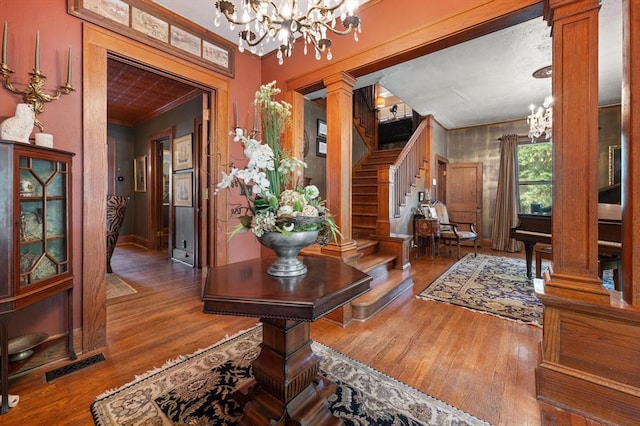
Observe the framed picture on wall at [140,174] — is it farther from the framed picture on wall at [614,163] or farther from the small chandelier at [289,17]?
the framed picture on wall at [614,163]

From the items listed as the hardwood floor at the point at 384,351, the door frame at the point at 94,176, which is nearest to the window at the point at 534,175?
the hardwood floor at the point at 384,351

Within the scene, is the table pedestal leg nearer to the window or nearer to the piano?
the piano

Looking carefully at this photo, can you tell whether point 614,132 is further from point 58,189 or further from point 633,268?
point 58,189

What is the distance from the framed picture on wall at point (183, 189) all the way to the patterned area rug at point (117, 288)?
1.50 m

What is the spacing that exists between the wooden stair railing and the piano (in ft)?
5.58

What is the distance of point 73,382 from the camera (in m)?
1.72

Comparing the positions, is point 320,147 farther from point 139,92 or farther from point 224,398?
point 224,398

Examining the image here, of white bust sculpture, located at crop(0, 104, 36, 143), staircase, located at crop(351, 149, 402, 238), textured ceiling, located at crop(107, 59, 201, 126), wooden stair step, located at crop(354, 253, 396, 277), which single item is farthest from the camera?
staircase, located at crop(351, 149, 402, 238)

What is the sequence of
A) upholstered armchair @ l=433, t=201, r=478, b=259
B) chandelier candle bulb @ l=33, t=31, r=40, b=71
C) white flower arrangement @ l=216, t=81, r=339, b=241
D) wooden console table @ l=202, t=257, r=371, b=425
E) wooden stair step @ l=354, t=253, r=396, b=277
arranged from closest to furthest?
wooden console table @ l=202, t=257, r=371, b=425 < white flower arrangement @ l=216, t=81, r=339, b=241 < chandelier candle bulb @ l=33, t=31, r=40, b=71 < wooden stair step @ l=354, t=253, r=396, b=277 < upholstered armchair @ l=433, t=201, r=478, b=259

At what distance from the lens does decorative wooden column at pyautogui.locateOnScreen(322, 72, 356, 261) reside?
9.27 feet

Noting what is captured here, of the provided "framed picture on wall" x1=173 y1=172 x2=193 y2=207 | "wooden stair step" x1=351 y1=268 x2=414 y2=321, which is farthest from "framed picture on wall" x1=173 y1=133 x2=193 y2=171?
"wooden stair step" x1=351 y1=268 x2=414 y2=321

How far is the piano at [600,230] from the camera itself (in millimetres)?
2703

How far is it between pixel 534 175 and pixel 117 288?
26.6ft

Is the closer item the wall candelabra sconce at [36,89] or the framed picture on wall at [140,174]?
the wall candelabra sconce at [36,89]
